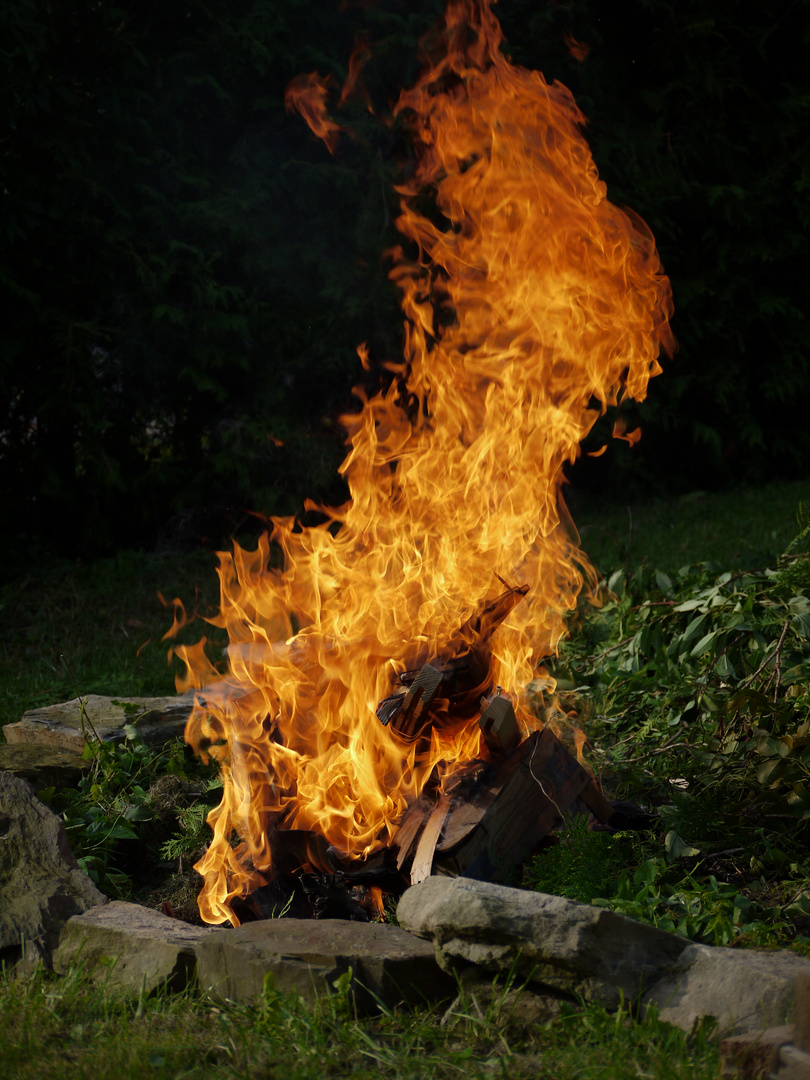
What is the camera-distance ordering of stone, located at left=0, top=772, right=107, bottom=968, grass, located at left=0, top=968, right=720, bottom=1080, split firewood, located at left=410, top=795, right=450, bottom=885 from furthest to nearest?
split firewood, located at left=410, top=795, right=450, bottom=885, stone, located at left=0, top=772, right=107, bottom=968, grass, located at left=0, top=968, right=720, bottom=1080

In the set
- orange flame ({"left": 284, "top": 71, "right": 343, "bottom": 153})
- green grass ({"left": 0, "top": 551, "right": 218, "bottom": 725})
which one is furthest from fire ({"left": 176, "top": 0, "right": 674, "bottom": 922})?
orange flame ({"left": 284, "top": 71, "right": 343, "bottom": 153})

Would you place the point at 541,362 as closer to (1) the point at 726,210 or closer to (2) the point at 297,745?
(2) the point at 297,745

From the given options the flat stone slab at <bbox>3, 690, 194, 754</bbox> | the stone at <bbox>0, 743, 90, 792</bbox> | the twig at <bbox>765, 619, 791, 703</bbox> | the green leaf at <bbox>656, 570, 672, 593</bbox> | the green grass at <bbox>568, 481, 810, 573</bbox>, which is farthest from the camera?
the green grass at <bbox>568, 481, 810, 573</bbox>

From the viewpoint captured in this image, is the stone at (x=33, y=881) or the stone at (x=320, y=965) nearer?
the stone at (x=320, y=965)

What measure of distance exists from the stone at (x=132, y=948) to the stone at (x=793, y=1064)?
1447mm

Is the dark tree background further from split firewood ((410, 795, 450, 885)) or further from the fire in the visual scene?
split firewood ((410, 795, 450, 885))

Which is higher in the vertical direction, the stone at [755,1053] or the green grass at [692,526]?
the stone at [755,1053]

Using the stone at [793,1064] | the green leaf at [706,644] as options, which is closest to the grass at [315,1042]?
the stone at [793,1064]

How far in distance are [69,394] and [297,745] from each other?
207 inches

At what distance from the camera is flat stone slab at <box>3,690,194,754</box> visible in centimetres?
414

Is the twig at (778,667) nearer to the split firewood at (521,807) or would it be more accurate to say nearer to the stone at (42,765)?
the split firewood at (521,807)

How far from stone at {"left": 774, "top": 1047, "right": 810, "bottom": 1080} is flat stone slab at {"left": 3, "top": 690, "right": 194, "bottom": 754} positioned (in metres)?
2.89

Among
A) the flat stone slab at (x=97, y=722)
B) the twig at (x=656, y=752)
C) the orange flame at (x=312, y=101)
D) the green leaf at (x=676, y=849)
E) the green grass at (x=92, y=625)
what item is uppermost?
the orange flame at (x=312, y=101)

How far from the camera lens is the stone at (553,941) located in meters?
2.34
